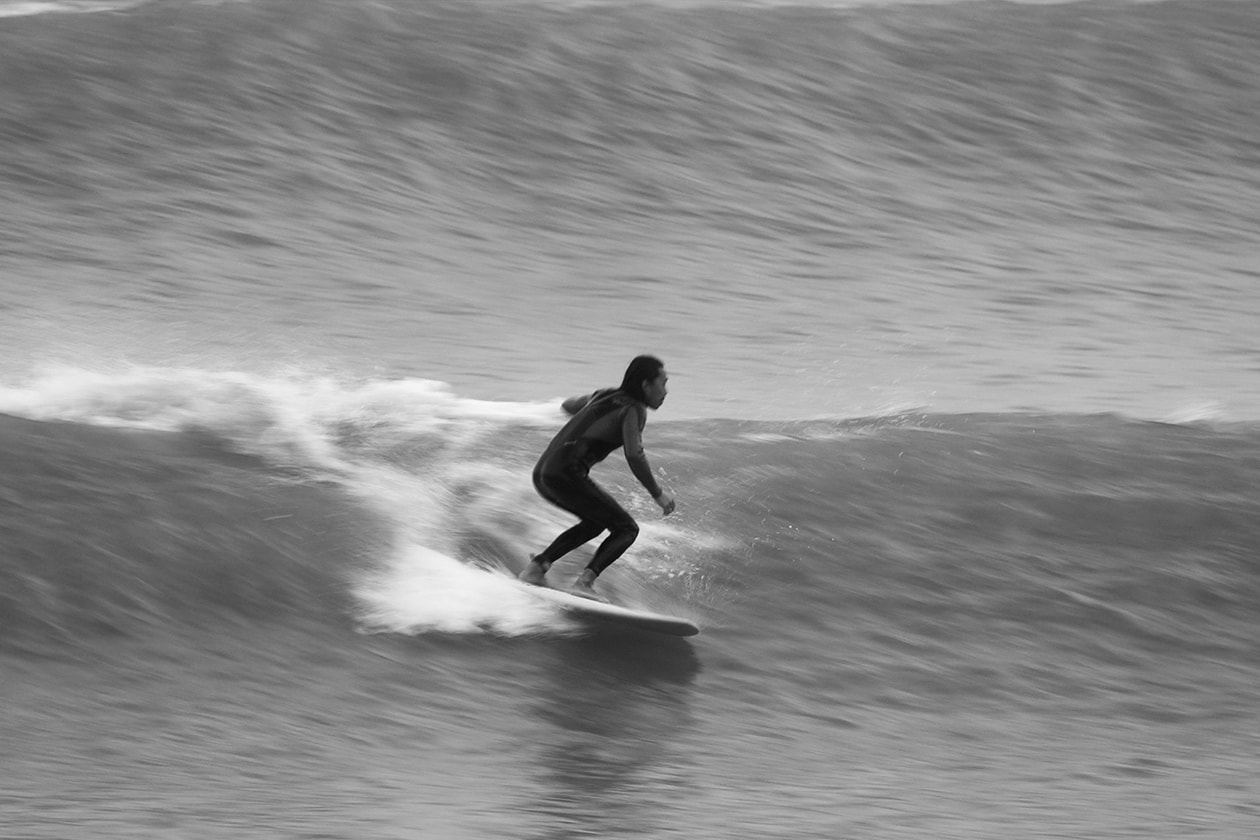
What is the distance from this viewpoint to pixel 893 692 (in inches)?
274

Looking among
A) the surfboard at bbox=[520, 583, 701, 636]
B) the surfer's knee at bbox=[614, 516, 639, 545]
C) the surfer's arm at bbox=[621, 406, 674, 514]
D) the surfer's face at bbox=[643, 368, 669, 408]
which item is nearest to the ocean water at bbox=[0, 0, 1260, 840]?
the surfboard at bbox=[520, 583, 701, 636]

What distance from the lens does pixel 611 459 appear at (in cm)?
929

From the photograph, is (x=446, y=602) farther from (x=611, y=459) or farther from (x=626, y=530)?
(x=611, y=459)

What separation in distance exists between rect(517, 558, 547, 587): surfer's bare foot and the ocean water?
0.46ft

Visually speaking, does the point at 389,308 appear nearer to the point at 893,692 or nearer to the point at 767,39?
the point at 893,692

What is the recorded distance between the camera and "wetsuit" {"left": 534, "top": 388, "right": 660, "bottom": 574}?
702 cm

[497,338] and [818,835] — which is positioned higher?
[818,835]

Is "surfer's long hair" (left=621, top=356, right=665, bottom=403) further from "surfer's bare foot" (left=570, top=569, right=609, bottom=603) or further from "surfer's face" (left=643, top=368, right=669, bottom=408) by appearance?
"surfer's bare foot" (left=570, top=569, right=609, bottom=603)

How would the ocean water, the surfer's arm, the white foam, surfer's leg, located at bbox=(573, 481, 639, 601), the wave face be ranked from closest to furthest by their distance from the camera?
the wave face, the ocean water, the surfer's arm, the white foam, surfer's leg, located at bbox=(573, 481, 639, 601)

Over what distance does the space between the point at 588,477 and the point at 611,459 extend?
Answer: 7.36 feet

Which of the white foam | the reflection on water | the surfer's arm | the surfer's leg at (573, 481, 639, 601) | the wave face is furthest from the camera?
the surfer's leg at (573, 481, 639, 601)

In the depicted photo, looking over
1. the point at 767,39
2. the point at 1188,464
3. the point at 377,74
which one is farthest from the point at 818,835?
the point at 767,39

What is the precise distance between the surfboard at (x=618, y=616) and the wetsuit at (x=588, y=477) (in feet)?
0.71

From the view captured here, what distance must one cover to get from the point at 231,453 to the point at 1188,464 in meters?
5.64
